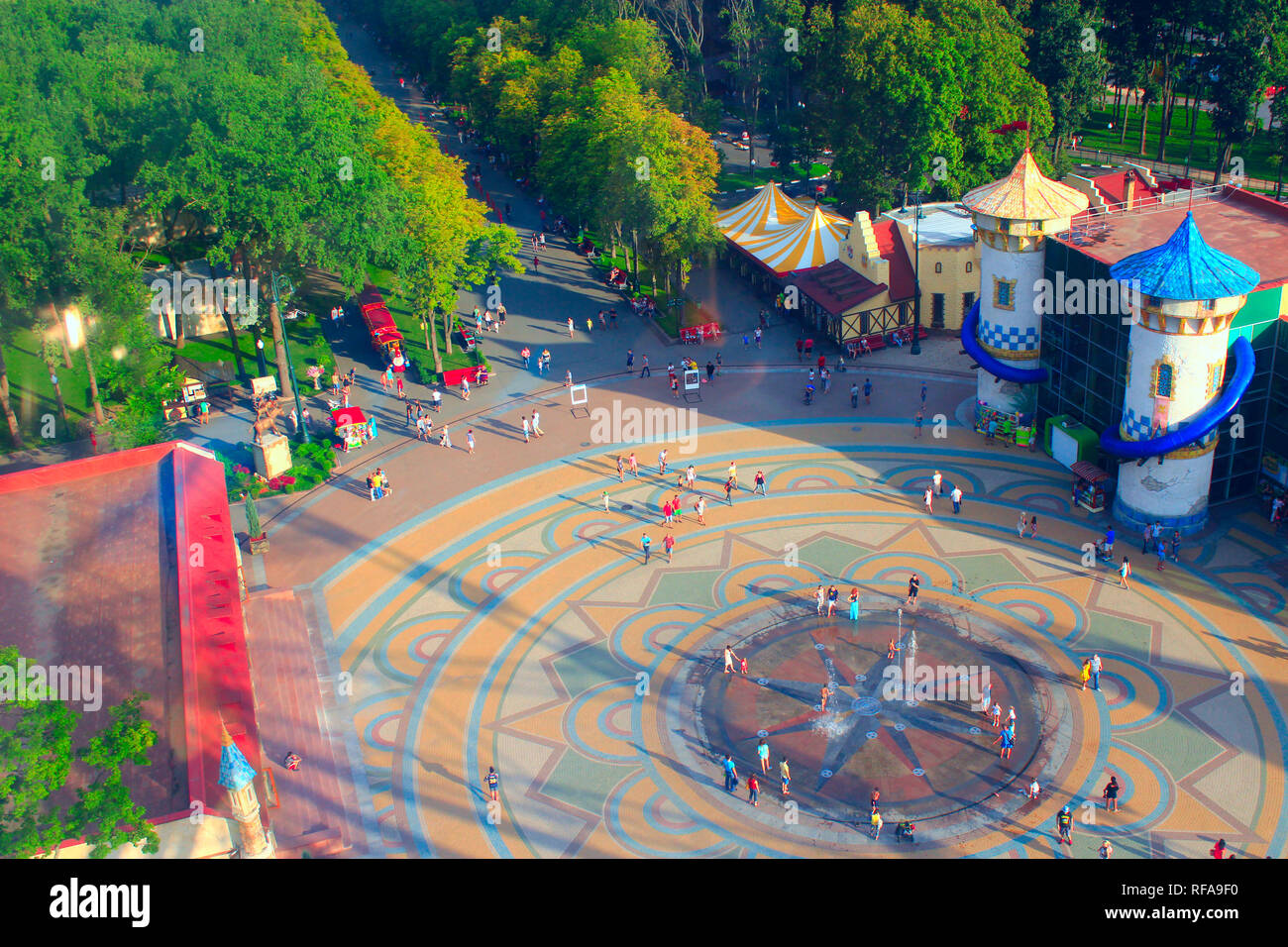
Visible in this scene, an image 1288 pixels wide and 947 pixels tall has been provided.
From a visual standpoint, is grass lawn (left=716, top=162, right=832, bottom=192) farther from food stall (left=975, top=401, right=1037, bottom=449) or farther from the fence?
food stall (left=975, top=401, right=1037, bottom=449)

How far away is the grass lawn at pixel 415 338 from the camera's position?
75062 millimetres

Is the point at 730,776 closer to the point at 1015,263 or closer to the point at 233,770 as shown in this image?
the point at 233,770

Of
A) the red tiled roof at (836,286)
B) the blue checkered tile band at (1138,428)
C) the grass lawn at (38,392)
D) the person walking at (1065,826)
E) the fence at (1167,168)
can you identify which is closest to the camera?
the person walking at (1065,826)

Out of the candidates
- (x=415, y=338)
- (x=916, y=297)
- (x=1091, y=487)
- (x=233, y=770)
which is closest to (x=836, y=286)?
(x=916, y=297)

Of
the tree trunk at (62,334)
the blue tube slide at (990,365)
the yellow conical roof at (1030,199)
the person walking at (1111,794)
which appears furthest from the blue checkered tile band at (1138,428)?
the tree trunk at (62,334)

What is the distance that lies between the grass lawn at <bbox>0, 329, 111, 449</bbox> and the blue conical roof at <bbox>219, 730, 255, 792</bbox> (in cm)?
4102

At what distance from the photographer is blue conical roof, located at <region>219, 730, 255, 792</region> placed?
3434 cm

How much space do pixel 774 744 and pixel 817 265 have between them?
42713 millimetres

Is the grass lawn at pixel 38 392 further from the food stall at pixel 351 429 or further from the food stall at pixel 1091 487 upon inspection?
the food stall at pixel 1091 487

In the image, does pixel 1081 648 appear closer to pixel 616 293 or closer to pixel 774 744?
pixel 774 744

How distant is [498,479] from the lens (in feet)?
202

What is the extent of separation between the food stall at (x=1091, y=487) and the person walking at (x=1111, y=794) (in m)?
18.2

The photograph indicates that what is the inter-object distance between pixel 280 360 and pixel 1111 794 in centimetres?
4928

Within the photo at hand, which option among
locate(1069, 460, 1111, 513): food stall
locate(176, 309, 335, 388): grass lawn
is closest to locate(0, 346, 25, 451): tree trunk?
locate(176, 309, 335, 388): grass lawn
